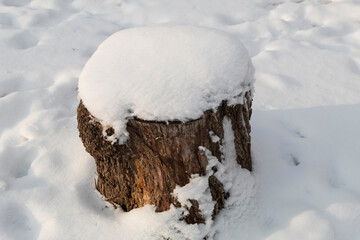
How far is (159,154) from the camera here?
145 cm

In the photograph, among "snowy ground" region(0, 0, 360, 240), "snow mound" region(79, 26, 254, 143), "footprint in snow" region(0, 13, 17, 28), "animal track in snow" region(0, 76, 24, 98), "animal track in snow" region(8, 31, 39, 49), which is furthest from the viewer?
"footprint in snow" region(0, 13, 17, 28)

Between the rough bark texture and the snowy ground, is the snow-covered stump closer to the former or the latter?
the rough bark texture

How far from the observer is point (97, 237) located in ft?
5.07

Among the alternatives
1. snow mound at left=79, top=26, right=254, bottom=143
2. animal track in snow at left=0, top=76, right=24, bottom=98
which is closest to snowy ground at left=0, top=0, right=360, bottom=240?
animal track in snow at left=0, top=76, right=24, bottom=98

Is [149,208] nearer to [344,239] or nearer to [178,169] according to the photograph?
[178,169]

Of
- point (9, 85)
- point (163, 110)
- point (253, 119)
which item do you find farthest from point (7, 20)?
point (163, 110)

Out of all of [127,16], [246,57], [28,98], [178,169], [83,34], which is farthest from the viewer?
[127,16]

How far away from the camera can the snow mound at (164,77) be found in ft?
4.57

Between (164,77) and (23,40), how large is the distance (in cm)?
209

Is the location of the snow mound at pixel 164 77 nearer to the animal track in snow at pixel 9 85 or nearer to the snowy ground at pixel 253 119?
the snowy ground at pixel 253 119

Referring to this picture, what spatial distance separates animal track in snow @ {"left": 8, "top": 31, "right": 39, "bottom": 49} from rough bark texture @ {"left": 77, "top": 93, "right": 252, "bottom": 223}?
5.61 ft

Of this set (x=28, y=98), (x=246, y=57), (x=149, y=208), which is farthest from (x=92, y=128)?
(x=28, y=98)

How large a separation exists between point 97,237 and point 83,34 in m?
2.09

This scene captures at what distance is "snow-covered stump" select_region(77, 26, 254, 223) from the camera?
4.60 ft
